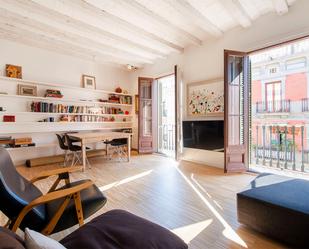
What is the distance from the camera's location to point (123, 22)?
3215 mm

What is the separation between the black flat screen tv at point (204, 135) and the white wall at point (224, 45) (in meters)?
0.19

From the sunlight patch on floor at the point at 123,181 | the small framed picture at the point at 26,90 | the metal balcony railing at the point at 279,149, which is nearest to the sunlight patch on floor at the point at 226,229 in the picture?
the sunlight patch on floor at the point at 123,181

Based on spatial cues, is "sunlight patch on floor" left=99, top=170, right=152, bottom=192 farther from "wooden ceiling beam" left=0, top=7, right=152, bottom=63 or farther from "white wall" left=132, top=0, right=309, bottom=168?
"wooden ceiling beam" left=0, top=7, right=152, bottom=63

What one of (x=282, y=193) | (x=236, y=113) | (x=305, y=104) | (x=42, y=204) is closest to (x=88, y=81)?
(x=236, y=113)

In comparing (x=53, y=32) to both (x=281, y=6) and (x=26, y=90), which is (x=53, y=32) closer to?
(x=26, y=90)

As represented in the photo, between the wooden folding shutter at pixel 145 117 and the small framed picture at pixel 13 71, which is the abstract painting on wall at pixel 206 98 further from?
the small framed picture at pixel 13 71

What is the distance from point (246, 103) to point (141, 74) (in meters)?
3.52

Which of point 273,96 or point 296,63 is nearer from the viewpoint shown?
point 296,63

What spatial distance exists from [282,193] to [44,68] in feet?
17.4

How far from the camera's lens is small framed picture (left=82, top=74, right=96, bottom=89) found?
17.3ft

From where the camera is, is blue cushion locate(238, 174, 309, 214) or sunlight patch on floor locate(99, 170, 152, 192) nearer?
blue cushion locate(238, 174, 309, 214)

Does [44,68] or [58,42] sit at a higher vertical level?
[58,42]

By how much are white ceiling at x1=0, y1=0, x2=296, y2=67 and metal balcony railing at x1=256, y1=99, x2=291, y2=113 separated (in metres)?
3.91

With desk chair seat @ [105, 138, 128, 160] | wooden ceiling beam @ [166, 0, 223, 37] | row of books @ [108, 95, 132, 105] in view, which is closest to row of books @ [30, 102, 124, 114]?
row of books @ [108, 95, 132, 105]
